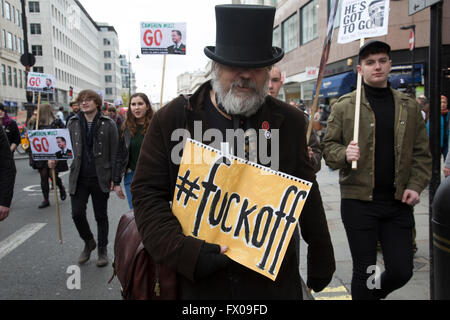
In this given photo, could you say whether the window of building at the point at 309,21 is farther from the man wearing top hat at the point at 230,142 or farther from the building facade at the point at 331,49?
the man wearing top hat at the point at 230,142

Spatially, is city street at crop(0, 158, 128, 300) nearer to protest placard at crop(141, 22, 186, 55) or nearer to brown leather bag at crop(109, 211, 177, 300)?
brown leather bag at crop(109, 211, 177, 300)

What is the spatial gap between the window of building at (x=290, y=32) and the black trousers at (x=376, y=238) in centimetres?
2757

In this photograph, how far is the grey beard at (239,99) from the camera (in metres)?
1.79

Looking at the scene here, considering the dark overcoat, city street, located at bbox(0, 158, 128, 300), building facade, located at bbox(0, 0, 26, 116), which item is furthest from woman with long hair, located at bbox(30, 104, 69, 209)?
building facade, located at bbox(0, 0, 26, 116)

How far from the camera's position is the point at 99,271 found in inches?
174

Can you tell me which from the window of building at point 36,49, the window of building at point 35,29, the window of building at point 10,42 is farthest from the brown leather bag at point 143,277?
the window of building at point 35,29

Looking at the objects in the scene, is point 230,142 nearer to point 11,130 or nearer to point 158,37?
point 158,37

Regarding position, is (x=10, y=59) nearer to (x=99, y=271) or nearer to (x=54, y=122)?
(x=54, y=122)

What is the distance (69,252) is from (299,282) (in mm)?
3902

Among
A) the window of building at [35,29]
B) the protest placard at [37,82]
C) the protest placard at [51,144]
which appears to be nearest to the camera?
the protest placard at [51,144]

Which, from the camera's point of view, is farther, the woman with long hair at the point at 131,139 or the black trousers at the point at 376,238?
the woman with long hair at the point at 131,139

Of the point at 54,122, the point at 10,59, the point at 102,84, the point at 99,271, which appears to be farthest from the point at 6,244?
the point at 102,84

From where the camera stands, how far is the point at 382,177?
2844 mm

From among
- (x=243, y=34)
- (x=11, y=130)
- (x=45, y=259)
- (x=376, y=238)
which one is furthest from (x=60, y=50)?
(x=243, y=34)
